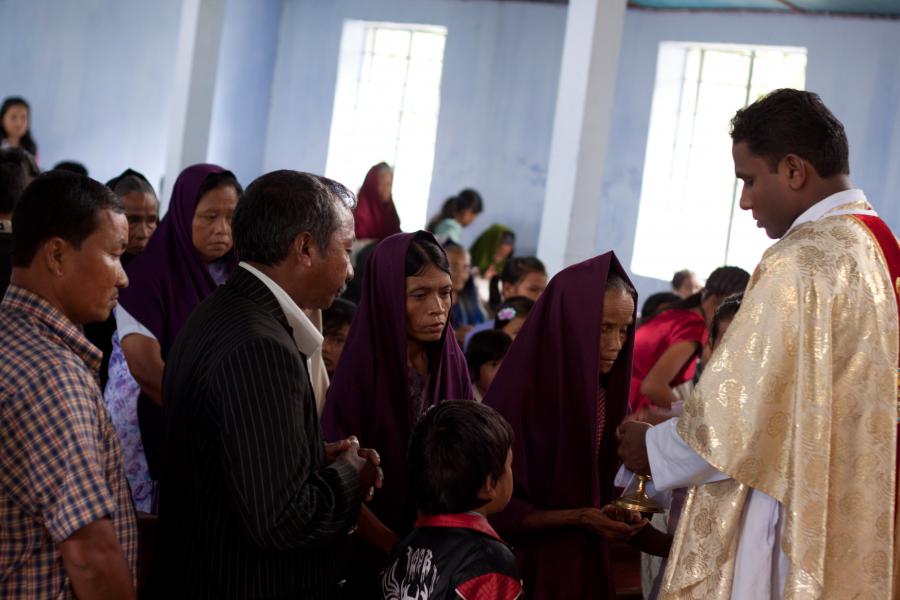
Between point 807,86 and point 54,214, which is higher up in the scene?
point 807,86

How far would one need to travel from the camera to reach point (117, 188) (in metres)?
4.63

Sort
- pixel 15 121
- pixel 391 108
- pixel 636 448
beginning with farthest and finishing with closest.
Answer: pixel 391 108 → pixel 15 121 → pixel 636 448

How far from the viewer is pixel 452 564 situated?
2471 millimetres

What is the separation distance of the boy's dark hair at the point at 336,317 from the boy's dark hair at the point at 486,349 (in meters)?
0.57

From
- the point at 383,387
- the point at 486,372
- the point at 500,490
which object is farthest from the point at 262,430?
the point at 486,372

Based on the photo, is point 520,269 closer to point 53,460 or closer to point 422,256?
point 422,256

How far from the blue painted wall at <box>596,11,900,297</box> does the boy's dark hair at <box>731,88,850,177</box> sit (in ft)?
27.5

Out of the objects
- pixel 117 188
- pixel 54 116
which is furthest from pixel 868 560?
pixel 54 116

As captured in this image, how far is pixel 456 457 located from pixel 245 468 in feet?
1.98

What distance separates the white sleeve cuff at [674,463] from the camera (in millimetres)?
2744

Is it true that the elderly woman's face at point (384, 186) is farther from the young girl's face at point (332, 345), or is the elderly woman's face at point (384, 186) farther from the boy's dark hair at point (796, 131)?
the boy's dark hair at point (796, 131)

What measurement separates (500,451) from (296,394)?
24.4 inches

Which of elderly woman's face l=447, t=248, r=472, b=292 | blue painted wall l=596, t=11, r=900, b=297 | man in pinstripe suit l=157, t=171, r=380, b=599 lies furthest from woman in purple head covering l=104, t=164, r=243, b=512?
→ blue painted wall l=596, t=11, r=900, b=297

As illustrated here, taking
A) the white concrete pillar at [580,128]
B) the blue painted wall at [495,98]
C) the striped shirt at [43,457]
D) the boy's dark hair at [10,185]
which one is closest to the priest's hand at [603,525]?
the striped shirt at [43,457]
